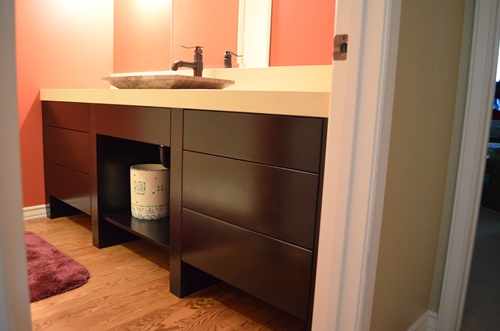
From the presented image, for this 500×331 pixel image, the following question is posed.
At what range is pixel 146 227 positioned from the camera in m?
1.79

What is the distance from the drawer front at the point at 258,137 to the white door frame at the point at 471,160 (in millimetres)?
600

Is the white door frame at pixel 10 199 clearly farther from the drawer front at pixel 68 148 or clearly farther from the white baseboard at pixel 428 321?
the drawer front at pixel 68 148

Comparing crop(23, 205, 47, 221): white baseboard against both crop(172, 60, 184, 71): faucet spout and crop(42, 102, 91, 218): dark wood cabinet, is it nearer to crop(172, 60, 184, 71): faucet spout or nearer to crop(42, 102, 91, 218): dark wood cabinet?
crop(42, 102, 91, 218): dark wood cabinet

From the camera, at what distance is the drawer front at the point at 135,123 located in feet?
4.91

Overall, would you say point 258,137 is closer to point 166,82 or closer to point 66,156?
point 166,82

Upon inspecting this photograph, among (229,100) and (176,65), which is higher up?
(176,65)

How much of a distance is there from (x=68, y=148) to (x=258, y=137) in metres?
1.48

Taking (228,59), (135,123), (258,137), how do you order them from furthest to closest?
(228,59) → (135,123) → (258,137)

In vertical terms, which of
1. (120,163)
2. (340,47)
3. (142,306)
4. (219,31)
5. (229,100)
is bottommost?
(142,306)

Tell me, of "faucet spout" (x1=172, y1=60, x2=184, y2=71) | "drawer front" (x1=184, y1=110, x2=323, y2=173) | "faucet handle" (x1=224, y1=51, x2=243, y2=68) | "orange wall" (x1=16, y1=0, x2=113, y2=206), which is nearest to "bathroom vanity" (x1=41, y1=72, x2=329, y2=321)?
"drawer front" (x1=184, y1=110, x2=323, y2=173)

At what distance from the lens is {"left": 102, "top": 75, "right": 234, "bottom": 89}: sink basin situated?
1.52 meters

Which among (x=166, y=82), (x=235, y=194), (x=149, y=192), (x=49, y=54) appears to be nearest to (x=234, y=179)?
(x=235, y=194)

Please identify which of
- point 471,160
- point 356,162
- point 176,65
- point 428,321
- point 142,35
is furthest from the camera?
point 142,35

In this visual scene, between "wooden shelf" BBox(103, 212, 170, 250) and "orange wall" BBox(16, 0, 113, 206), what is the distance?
32.1 inches
